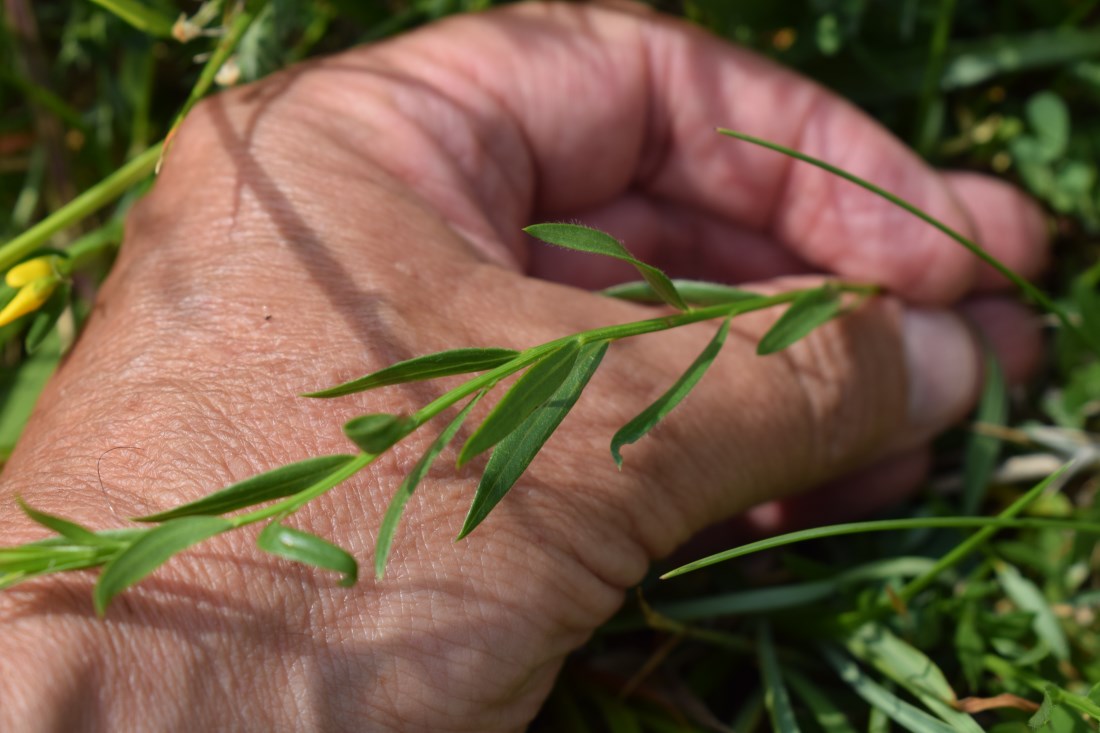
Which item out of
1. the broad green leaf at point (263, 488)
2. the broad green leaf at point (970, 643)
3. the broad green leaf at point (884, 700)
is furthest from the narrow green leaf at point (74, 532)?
the broad green leaf at point (970, 643)

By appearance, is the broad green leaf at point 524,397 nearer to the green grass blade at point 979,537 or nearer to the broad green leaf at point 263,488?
the broad green leaf at point 263,488

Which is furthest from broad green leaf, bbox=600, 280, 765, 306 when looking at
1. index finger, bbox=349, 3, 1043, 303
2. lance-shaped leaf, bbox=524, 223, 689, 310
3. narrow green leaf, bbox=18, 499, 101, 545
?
narrow green leaf, bbox=18, 499, 101, 545

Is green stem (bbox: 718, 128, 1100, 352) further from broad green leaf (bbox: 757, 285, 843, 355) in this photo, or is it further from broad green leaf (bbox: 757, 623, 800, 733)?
broad green leaf (bbox: 757, 623, 800, 733)

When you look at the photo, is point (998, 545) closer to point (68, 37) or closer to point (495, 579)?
point (495, 579)

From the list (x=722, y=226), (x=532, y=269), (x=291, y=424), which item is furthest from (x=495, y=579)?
(x=722, y=226)

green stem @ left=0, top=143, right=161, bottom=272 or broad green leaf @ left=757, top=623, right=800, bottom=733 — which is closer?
green stem @ left=0, top=143, right=161, bottom=272

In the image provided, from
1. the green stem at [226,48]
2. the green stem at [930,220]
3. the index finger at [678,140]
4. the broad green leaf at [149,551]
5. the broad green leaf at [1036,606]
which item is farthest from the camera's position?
the index finger at [678,140]
